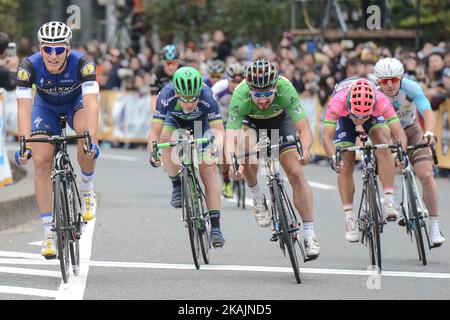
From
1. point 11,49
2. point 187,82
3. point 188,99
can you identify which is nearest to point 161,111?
point 188,99

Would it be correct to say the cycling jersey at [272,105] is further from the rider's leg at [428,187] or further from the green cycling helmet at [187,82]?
the rider's leg at [428,187]

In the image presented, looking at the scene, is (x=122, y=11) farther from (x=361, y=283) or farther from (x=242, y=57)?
(x=361, y=283)

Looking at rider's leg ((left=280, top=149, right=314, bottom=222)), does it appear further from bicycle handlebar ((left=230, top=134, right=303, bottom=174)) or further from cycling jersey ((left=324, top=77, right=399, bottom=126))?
cycling jersey ((left=324, top=77, right=399, bottom=126))

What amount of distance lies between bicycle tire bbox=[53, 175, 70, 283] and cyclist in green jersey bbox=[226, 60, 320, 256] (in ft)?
4.75

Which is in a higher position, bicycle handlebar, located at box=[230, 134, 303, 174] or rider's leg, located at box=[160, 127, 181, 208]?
bicycle handlebar, located at box=[230, 134, 303, 174]

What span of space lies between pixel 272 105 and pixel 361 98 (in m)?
0.77

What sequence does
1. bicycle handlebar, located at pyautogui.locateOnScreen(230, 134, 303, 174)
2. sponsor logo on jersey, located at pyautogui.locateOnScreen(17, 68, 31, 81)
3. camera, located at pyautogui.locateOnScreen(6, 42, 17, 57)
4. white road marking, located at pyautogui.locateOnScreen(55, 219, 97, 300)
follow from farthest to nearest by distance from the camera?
1. camera, located at pyautogui.locateOnScreen(6, 42, 17, 57)
2. sponsor logo on jersey, located at pyautogui.locateOnScreen(17, 68, 31, 81)
3. bicycle handlebar, located at pyautogui.locateOnScreen(230, 134, 303, 174)
4. white road marking, located at pyautogui.locateOnScreen(55, 219, 97, 300)

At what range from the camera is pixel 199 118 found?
1209 centimetres

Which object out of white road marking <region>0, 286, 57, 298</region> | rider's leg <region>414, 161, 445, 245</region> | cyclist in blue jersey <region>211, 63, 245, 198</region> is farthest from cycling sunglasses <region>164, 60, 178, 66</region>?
white road marking <region>0, 286, 57, 298</region>

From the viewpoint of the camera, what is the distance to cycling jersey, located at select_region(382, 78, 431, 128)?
1241 cm

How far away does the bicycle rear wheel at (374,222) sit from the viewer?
10.9m

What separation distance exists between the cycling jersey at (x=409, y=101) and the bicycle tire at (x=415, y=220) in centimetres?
89

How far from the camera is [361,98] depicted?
11359 millimetres
